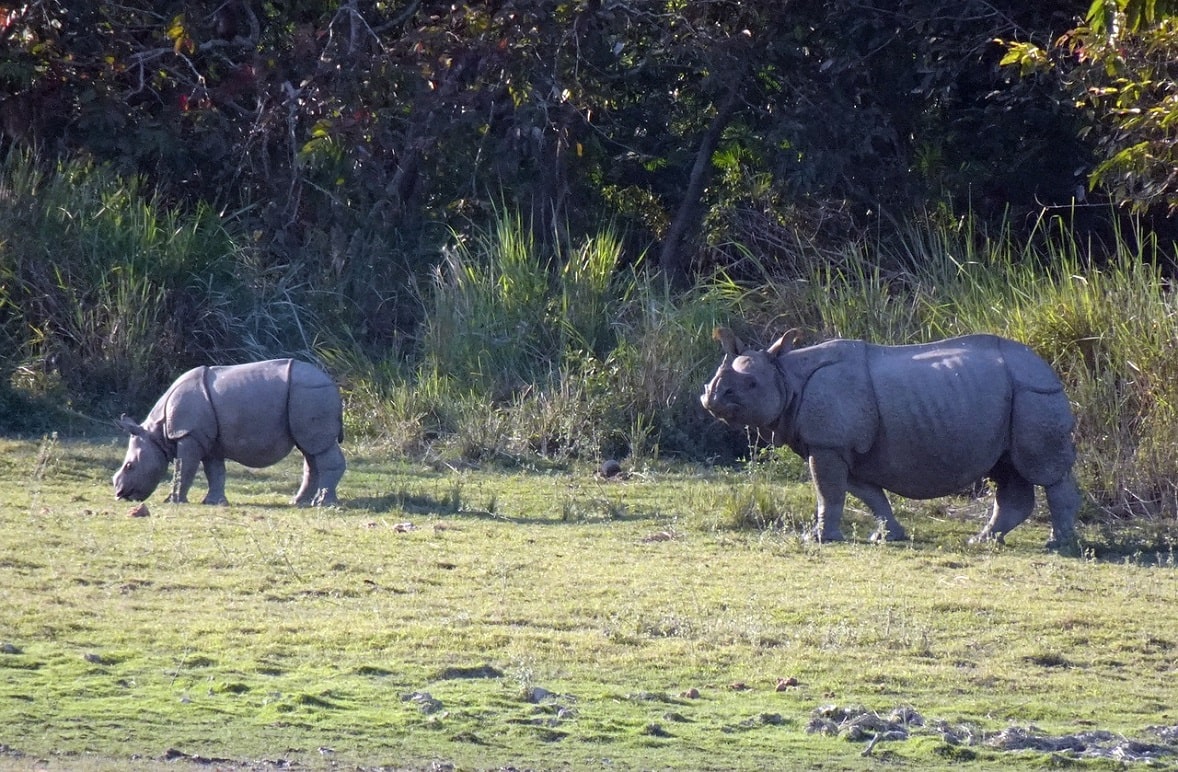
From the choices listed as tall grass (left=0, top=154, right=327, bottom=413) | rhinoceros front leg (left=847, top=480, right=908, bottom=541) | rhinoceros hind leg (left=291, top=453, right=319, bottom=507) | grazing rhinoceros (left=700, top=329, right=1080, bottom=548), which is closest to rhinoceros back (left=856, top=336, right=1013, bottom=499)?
grazing rhinoceros (left=700, top=329, right=1080, bottom=548)

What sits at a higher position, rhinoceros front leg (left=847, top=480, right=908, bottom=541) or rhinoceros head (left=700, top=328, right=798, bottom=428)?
rhinoceros head (left=700, top=328, right=798, bottom=428)

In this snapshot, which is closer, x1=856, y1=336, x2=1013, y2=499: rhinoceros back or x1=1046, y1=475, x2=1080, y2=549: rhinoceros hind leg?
x1=856, y1=336, x2=1013, y2=499: rhinoceros back

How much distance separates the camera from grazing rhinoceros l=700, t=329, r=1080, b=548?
9.46m

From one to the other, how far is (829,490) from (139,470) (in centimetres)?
413

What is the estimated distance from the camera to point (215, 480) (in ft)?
33.5

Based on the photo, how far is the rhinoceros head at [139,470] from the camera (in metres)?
10.1

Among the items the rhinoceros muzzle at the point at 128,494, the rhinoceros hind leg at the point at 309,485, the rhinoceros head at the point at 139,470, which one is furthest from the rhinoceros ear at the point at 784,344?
the rhinoceros muzzle at the point at 128,494

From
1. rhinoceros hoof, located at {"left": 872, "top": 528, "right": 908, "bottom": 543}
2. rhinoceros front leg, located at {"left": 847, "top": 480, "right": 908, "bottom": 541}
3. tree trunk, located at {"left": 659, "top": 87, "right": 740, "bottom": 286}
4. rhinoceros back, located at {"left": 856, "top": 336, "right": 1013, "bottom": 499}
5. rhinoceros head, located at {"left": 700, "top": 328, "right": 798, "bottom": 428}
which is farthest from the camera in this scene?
tree trunk, located at {"left": 659, "top": 87, "right": 740, "bottom": 286}

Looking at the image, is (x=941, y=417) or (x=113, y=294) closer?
(x=941, y=417)

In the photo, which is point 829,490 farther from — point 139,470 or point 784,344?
point 139,470

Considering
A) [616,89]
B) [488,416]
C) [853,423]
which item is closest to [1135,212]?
[853,423]

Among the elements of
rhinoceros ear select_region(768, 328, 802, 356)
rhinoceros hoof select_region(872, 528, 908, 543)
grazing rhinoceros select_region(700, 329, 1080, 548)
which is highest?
rhinoceros ear select_region(768, 328, 802, 356)

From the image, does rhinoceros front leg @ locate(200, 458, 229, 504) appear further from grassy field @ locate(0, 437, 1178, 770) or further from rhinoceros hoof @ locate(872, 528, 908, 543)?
rhinoceros hoof @ locate(872, 528, 908, 543)

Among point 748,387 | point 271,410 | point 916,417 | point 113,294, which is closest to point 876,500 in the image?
point 916,417
